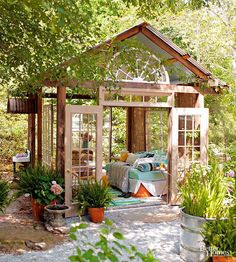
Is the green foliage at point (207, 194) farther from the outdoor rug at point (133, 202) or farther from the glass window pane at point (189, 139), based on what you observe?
the glass window pane at point (189, 139)

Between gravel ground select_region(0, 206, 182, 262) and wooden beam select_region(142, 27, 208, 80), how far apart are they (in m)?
2.83

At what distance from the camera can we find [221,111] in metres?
10.7

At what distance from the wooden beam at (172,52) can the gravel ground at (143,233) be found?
9.28 ft

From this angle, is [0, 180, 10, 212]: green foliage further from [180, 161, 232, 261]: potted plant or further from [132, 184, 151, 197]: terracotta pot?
[132, 184, 151, 197]: terracotta pot

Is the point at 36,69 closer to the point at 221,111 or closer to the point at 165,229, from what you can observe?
the point at 165,229

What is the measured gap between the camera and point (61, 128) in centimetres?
638

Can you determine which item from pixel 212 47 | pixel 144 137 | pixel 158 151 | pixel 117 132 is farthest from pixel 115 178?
pixel 212 47

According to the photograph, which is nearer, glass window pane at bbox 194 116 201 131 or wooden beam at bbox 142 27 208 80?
wooden beam at bbox 142 27 208 80

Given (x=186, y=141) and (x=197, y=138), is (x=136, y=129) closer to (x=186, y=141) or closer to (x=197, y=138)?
(x=186, y=141)

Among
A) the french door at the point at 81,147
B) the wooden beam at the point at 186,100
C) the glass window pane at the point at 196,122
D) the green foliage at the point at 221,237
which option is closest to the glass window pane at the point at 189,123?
the glass window pane at the point at 196,122

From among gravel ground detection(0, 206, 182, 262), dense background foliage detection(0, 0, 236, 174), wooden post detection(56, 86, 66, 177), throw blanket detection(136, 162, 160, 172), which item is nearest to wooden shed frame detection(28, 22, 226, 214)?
wooden post detection(56, 86, 66, 177)

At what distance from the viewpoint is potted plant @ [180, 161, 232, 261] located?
414cm

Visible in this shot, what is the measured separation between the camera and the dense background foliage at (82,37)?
10.0 ft

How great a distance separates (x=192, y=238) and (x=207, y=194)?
556 mm
